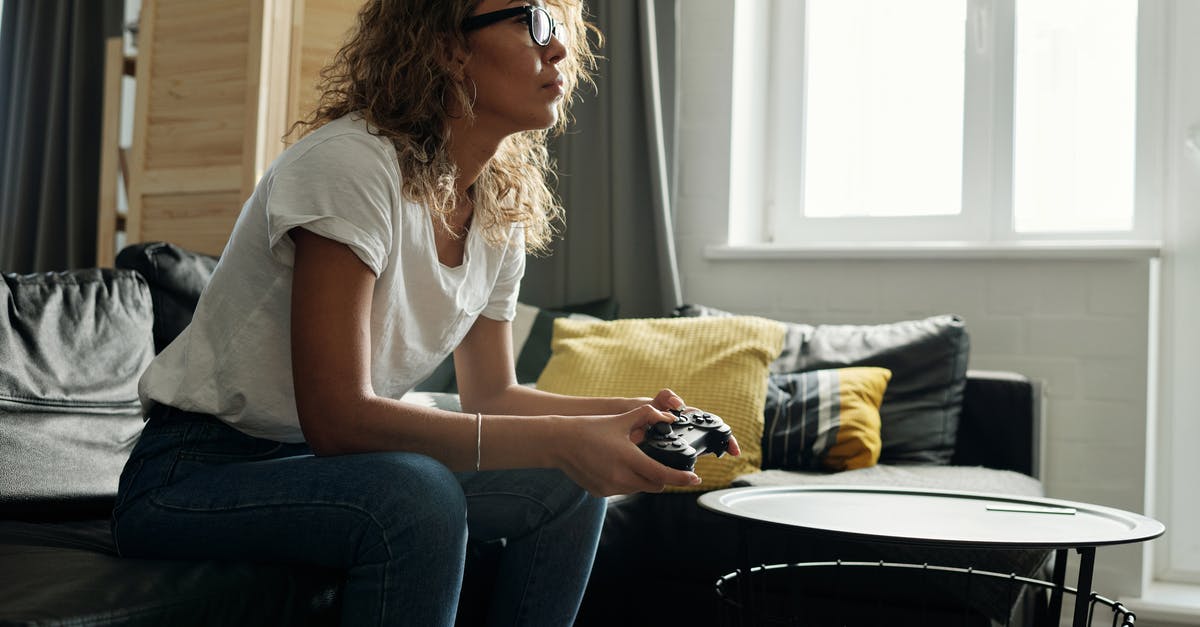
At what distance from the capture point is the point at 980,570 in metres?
1.59

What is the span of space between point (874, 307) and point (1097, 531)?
1.53m

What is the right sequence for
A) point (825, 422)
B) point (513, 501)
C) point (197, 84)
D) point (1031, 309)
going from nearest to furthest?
point (513, 501) → point (825, 422) → point (1031, 309) → point (197, 84)

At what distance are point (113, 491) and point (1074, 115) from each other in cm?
235

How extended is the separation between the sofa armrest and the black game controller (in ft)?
3.81

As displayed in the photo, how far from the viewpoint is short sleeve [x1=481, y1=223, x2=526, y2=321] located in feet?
4.90

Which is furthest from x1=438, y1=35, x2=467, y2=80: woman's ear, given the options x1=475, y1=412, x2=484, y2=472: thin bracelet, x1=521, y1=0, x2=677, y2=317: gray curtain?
x1=521, y1=0, x2=677, y2=317: gray curtain

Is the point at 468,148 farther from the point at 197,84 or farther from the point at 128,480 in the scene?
the point at 197,84

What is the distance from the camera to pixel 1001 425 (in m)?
2.20

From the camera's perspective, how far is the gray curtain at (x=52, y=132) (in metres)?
Answer: 3.49

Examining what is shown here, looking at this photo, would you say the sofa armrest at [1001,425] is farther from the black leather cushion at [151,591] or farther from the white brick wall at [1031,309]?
the black leather cushion at [151,591]

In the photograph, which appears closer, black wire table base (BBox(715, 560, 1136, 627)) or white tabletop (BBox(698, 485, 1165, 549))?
white tabletop (BBox(698, 485, 1165, 549))

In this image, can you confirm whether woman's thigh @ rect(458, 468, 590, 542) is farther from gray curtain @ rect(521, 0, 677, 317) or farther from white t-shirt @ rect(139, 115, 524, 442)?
gray curtain @ rect(521, 0, 677, 317)

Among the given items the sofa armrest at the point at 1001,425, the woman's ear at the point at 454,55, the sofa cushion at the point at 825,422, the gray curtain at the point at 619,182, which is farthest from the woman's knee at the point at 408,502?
the gray curtain at the point at 619,182

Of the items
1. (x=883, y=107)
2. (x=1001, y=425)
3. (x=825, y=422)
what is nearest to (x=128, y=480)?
(x=825, y=422)
